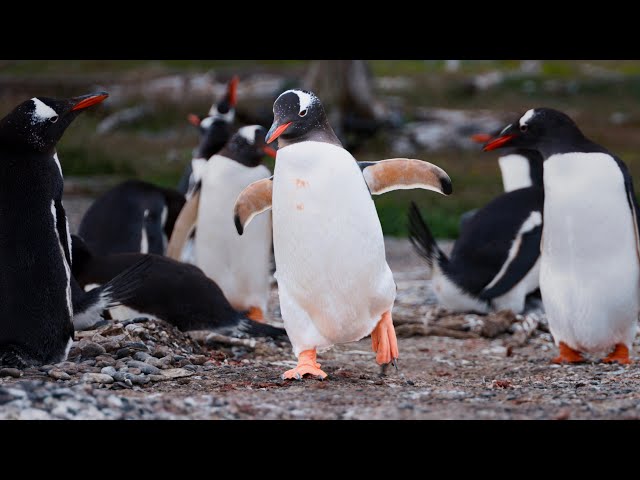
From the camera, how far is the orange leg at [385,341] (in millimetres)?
3977

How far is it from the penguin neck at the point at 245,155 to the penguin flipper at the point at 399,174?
1.87 m

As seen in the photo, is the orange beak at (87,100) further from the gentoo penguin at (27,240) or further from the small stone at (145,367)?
the small stone at (145,367)

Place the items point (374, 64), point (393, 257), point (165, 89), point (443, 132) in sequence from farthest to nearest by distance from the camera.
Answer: point (374, 64), point (165, 89), point (443, 132), point (393, 257)

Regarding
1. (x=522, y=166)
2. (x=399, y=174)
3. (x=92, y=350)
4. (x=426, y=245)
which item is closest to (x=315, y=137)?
(x=399, y=174)

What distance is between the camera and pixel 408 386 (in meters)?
3.92

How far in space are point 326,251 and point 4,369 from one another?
1.33 meters

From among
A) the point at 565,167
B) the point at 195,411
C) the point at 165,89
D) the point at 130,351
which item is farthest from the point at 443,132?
the point at 195,411

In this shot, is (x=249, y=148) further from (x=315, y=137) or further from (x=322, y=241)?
(x=322, y=241)

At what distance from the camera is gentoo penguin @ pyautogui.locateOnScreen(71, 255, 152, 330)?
4.34m

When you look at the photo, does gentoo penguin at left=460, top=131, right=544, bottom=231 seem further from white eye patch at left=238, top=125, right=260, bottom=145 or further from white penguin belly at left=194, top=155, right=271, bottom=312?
white eye patch at left=238, top=125, right=260, bottom=145

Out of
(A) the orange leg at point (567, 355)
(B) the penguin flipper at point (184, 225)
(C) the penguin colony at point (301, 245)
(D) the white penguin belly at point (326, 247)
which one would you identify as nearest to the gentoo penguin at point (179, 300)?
(C) the penguin colony at point (301, 245)

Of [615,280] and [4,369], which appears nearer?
[4,369]

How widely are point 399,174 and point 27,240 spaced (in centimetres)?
153

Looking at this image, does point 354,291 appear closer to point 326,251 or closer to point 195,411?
point 326,251
